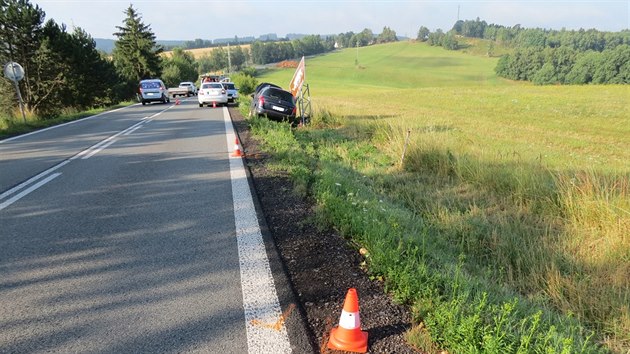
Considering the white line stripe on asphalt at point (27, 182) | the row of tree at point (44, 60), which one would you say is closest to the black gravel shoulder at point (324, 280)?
the white line stripe on asphalt at point (27, 182)

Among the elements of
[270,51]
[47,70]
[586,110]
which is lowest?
[586,110]

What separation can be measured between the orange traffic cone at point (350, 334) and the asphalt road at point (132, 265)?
0.91ft

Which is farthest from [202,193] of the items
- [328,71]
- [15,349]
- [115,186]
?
[328,71]

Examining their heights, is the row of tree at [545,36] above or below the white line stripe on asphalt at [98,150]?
above

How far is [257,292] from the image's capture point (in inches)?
119

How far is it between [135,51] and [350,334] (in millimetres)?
58943

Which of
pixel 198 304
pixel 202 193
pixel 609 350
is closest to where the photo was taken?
pixel 609 350

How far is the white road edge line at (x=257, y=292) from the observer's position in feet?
8.09

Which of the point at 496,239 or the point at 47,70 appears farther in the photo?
the point at 47,70

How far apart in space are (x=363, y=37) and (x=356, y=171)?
546ft

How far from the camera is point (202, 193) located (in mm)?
5727

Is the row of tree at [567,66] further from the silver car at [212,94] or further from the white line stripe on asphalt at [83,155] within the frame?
the white line stripe on asphalt at [83,155]

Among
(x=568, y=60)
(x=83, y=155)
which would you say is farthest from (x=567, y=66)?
(x=83, y=155)

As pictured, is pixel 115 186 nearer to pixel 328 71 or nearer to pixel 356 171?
pixel 356 171
